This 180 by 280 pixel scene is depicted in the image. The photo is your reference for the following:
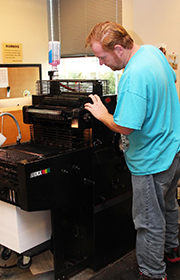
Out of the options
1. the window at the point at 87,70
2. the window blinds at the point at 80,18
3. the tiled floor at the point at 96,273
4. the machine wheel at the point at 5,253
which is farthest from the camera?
the window at the point at 87,70

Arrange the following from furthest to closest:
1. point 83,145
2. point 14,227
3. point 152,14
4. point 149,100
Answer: point 152,14 → point 83,145 → point 14,227 → point 149,100

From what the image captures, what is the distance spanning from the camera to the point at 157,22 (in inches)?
104

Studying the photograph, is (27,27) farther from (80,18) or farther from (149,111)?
(149,111)

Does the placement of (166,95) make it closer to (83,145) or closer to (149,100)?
(149,100)

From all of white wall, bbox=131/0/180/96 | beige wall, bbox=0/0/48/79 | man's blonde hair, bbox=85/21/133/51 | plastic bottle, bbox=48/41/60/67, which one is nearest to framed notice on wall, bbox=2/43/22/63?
beige wall, bbox=0/0/48/79

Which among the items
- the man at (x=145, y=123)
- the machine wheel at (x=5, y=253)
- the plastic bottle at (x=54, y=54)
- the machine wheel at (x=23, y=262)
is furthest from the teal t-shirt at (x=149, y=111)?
the machine wheel at (x=5, y=253)

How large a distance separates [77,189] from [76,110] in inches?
18.8

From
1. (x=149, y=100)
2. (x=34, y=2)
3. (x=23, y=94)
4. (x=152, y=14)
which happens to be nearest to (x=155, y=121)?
(x=149, y=100)

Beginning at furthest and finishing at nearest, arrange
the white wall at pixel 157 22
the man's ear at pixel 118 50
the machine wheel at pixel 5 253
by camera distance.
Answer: the white wall at pixel 157 22 < the machine wheel at pixel 5 253 < the man's ear at pixel 118 50

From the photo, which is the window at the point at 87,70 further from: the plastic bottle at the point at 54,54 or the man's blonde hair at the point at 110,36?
the man's blonde hair at the point at 110,36

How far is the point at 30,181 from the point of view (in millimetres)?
1542


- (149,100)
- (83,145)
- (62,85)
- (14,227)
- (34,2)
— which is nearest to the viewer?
(149,100)

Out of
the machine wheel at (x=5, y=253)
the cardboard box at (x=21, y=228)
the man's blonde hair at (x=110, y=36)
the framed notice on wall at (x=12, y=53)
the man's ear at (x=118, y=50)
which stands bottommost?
the machine wheel at (x=5, y=253)

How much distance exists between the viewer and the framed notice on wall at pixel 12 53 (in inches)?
121
